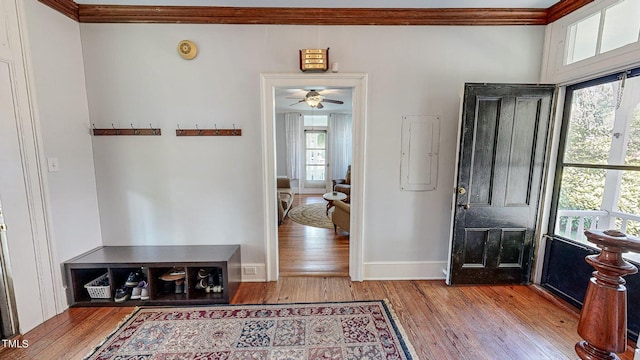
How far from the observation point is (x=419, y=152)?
8.32 ft

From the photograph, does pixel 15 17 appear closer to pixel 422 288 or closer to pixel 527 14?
pixel 422 288

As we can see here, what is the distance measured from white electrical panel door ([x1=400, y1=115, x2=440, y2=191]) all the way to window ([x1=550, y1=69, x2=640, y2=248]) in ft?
3.70

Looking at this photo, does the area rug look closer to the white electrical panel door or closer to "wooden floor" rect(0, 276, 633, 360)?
"wooden floor" rect(0, 276, 633, 360)

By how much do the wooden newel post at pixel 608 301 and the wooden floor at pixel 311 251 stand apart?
2.07 m

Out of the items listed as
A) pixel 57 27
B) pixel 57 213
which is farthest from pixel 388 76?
pixel 57 213

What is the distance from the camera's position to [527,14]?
2.33 metres

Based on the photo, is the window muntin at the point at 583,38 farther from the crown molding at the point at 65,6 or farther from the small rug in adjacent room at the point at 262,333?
the crown molding at the point at 65,6

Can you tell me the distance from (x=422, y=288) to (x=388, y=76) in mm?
2085

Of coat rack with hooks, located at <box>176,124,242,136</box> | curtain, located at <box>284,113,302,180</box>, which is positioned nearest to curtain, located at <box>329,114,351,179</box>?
curtain, located at <box>284,113,302,180</box>

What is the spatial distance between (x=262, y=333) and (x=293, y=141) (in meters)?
6.11

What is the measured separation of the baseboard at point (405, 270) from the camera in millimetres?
2668

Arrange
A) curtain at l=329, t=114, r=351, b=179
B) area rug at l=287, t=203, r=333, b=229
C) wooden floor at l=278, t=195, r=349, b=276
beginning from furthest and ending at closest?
curtain at l=329, t=114, r=351, b=179 → area rug at l=287, t=203, r=333, b=229 → wooden floor at l=278, t=195, r=349, b=276

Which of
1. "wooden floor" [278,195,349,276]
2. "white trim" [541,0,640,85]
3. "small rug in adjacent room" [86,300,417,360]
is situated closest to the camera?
"small rug in adjacent room" [86,300,417,360]

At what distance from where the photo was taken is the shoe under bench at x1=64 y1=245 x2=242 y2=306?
7.18 ft
